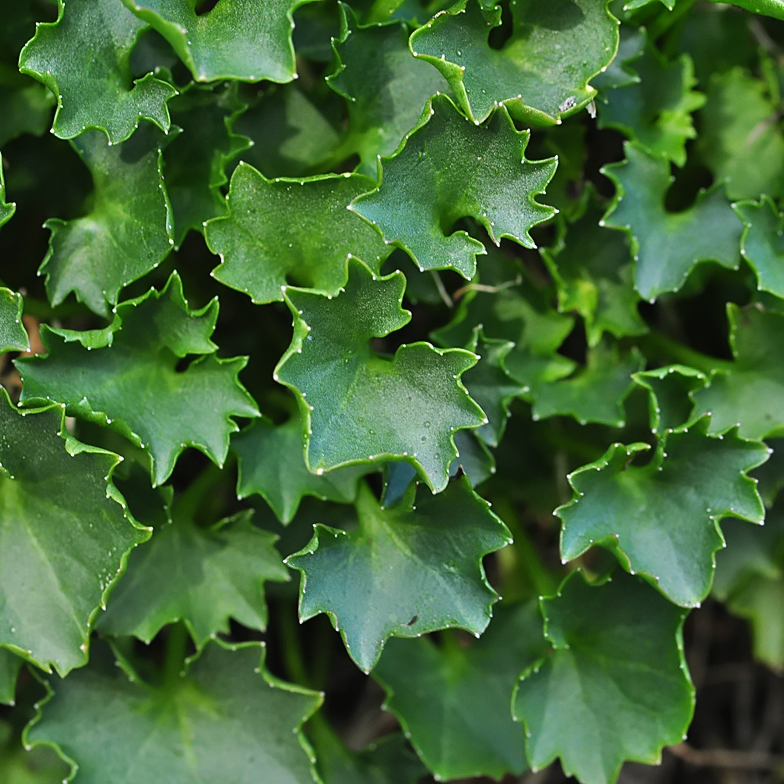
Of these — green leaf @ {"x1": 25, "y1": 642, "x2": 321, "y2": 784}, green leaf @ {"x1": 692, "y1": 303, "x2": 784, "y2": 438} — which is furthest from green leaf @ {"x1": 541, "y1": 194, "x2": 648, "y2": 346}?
green leaf @ {"x1": 25, "y1": 642, "x2": 321, "y2": 784}

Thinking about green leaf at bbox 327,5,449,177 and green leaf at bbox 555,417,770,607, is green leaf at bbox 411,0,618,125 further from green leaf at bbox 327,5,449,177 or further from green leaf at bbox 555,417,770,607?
green leaf at bbox 555,417,770,607

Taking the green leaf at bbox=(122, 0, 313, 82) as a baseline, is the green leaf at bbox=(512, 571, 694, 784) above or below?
below

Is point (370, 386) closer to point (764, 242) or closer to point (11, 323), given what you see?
point (11, 323)

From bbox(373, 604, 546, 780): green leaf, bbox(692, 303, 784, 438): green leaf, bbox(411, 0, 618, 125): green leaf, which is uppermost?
bbox(411, 0, 618, 125): green leaf

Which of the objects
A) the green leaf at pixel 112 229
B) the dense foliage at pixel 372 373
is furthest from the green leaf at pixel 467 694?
the green leaf at pixel 112 229

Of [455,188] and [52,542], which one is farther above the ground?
[455,188]

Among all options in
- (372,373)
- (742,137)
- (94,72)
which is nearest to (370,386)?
(372,373)
